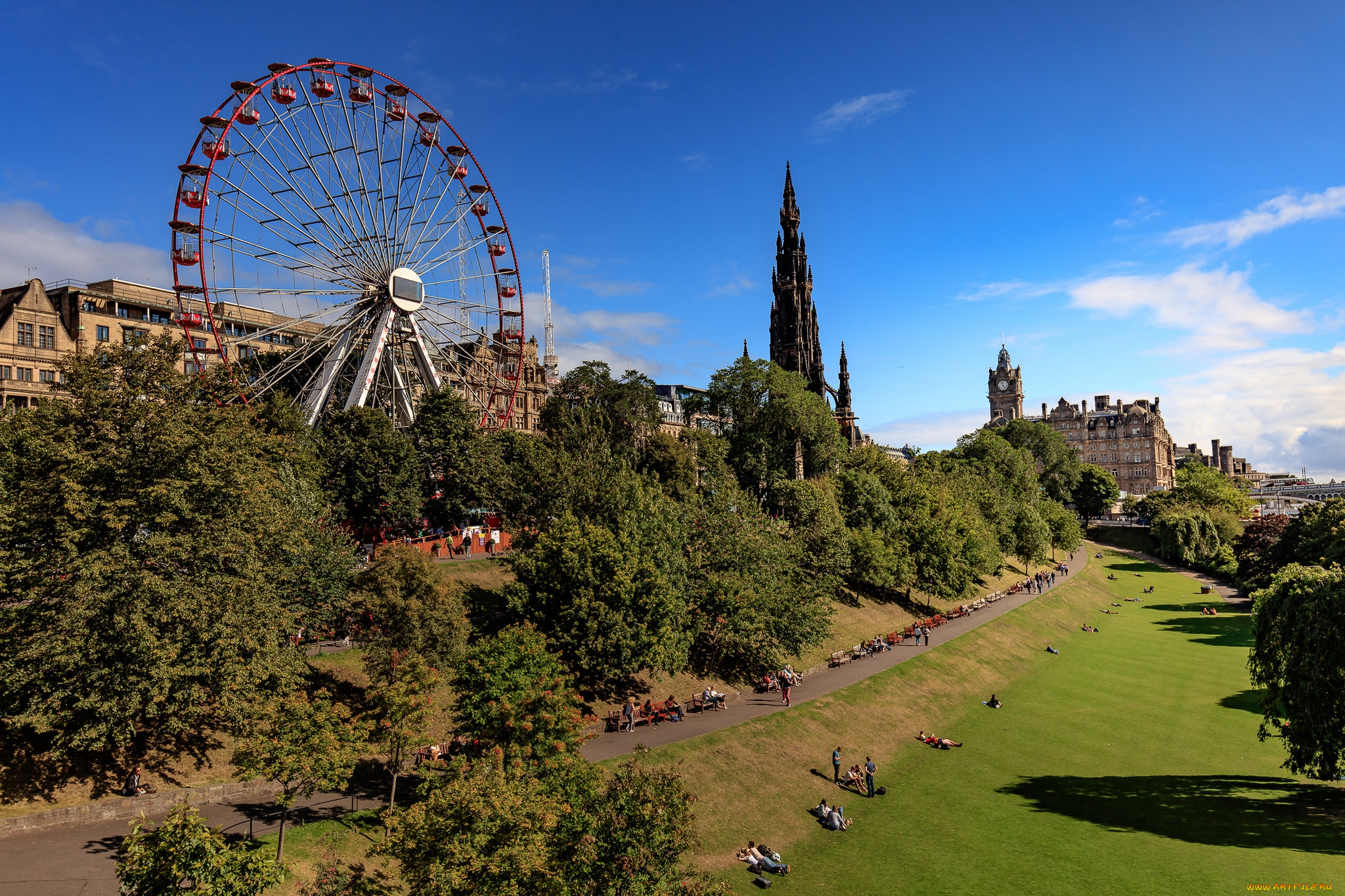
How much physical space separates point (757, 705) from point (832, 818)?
991 cm

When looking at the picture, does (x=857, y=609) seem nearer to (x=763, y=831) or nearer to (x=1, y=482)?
(x=763, y=831)

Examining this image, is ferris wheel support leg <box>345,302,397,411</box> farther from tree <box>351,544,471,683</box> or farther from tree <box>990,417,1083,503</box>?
tree <box>990,417,1083,503</box>

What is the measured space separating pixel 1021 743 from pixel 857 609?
859 inches

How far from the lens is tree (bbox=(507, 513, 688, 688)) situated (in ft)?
116

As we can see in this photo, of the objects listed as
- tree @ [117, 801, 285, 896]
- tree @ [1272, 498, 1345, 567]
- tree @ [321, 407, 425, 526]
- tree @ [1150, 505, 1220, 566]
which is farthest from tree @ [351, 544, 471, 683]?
tree @ [1150, 505, 1220, 566]

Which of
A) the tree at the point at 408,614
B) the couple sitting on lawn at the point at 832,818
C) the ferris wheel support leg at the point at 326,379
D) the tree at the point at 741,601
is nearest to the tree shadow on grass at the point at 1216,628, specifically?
the tree at the point at 741,601

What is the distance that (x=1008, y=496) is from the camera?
9456 centimetres

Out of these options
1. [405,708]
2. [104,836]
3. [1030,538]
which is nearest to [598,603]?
[405,708]

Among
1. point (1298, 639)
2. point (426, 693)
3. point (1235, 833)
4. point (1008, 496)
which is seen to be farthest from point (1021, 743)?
point (1008, 496)

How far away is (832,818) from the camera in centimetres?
2956

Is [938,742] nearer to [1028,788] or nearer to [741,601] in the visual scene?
[1028,788]

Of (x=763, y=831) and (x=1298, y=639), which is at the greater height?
(x=1298, y=639)

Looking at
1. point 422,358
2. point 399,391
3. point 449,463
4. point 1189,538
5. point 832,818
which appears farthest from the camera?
point 1189,538

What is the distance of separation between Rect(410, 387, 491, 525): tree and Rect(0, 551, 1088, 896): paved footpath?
20.8 metres
